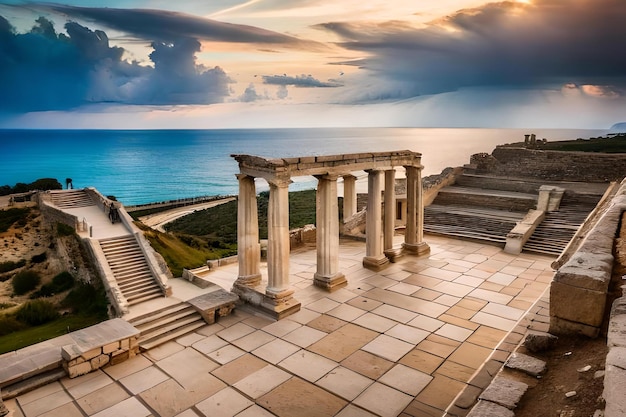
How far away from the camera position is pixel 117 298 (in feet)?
52.0

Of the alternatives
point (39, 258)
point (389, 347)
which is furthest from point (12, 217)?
point (389, 347)

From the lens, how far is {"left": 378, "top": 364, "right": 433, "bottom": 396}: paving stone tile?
9.09 metres

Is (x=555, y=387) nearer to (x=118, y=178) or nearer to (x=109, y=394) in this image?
(x=109, y=394)

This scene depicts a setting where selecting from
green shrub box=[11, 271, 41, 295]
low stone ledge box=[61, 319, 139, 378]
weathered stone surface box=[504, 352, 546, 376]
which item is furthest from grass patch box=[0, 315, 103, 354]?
weathered stone surface box=[504, 352, 546, 376]

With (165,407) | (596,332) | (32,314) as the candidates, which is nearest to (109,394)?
(165,407)

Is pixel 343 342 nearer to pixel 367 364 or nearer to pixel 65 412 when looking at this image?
pixel 367 364

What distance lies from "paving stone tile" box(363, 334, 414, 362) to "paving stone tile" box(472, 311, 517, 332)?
2.65m

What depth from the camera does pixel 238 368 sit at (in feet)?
33.2

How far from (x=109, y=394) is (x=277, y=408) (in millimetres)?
3832

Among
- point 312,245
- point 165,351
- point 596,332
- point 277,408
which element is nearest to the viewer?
point 596,332

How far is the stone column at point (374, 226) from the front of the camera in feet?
52.8

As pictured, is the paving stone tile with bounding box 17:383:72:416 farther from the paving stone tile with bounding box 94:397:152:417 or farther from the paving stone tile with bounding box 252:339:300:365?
the paving stone tile with bounding box 252:339:300:365

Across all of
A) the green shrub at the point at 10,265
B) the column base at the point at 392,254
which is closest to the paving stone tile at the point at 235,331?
the column base at the point at 392,254

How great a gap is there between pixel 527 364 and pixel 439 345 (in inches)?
195
